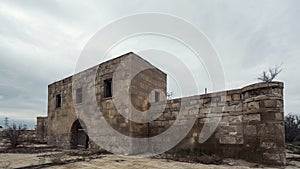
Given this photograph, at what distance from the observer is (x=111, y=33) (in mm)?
8453

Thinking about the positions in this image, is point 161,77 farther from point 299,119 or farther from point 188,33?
point 299,119

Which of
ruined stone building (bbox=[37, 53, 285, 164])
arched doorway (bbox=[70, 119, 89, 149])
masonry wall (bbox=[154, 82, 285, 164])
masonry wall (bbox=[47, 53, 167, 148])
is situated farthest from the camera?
arched doorway (bbox=[70, 119, 89, 149])

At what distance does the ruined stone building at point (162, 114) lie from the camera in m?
5.38

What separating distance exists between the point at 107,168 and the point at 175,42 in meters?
5.70

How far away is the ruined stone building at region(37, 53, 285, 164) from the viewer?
5.38 metres

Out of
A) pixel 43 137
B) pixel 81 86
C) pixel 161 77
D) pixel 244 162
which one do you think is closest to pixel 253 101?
pixel 244 162

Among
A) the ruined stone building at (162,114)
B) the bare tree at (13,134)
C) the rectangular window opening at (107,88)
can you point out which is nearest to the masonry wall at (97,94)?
the ruined stone building at (162,114)

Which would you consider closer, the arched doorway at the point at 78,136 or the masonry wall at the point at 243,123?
the masonry wall at the point at 243,123

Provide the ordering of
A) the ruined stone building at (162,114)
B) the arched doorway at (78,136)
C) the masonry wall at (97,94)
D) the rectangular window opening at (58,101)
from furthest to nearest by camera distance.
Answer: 1. the rectangular window opening at (58,101)
2. the arched doorway at (78,136)
3. the masonry wall at (97,94)
4. the ruined stone building at (162,114)

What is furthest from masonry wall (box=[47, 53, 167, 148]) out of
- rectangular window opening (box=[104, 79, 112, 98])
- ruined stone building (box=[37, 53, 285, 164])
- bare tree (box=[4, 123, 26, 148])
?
bare tree (box=[4, 123, 26, 148])

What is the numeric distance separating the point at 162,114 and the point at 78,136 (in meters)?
4.68

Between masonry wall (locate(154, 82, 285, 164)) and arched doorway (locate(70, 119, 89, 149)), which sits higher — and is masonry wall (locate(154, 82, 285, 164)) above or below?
above

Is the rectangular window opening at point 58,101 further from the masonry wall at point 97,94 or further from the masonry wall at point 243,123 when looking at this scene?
the masonry wall at point 243,123

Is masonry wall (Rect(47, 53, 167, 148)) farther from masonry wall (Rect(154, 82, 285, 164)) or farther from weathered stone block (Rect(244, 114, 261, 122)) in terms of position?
weathered stone block (Rect(244, 114, 261, 122))
